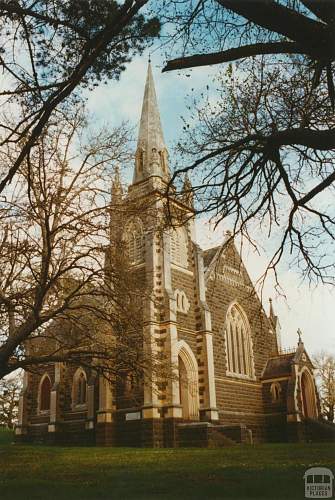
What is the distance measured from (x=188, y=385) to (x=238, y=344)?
6.01 meters

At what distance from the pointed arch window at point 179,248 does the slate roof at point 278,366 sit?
29.7 ft

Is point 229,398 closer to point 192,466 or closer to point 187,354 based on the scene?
point 187,354

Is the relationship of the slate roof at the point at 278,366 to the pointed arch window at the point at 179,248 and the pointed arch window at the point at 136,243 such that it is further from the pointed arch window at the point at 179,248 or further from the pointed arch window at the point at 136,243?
the pointed arch window at the point at 136,243

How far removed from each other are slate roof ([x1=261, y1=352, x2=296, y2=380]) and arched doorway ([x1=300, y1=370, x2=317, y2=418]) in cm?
107

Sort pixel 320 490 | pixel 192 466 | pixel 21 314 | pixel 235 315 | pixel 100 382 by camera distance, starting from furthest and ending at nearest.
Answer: pixel 235 315 < pixel 100 382 < pixel 21 314 < pixel 192 466 < pixel 320 490

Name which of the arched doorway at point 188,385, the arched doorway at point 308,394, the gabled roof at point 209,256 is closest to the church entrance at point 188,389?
the arched doorway at point 188,385

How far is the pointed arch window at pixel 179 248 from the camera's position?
27703 millimetres

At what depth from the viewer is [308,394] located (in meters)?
30.9

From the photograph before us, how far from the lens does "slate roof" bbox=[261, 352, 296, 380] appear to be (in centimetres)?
3058

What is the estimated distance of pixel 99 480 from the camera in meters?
9.56

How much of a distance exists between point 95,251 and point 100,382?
13.6 meters

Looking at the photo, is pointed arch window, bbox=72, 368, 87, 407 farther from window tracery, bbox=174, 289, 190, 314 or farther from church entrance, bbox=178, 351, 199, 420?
window tracery, bbox=174, 289, 190, 314

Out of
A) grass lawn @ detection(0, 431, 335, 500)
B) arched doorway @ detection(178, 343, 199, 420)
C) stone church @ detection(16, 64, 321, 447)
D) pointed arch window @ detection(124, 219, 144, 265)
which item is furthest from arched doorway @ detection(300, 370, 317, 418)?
grass lawn @ detection(0, 431, 335, 500)

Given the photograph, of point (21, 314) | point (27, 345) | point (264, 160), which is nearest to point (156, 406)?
point (27, 345)
